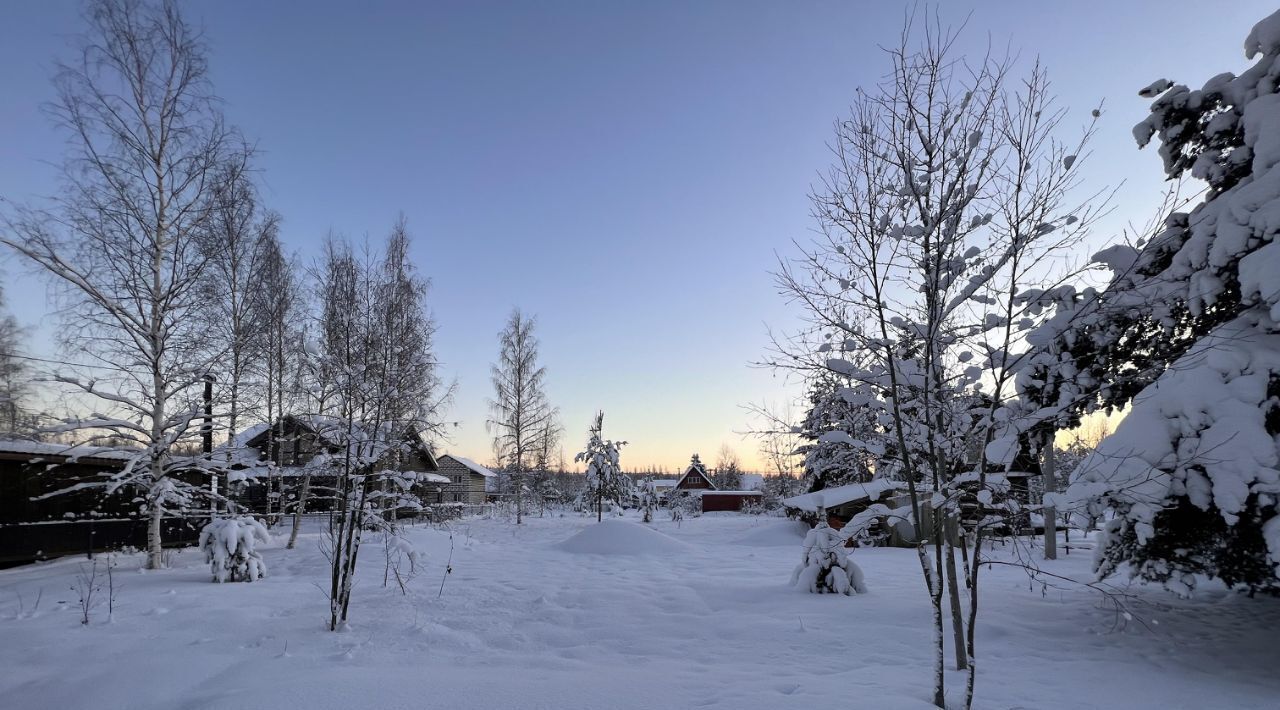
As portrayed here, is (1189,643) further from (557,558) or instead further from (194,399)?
(194,399)

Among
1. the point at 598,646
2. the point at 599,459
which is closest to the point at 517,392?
the point at 599,459

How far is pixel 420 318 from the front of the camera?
16453 millimetres

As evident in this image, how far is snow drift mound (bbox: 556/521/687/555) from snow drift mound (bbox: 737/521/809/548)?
3891mm

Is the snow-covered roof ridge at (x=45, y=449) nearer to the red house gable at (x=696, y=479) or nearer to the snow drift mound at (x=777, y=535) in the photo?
the snow drift mound at (x=777, y=535)

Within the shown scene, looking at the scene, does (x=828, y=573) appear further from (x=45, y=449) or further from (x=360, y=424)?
(x=45, y=449)

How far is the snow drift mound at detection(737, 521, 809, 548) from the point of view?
18.7 metres

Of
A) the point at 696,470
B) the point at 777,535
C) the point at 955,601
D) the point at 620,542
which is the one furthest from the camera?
the point at 696,470

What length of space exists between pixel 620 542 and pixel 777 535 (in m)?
6.82

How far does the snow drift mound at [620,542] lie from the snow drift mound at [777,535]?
3891mm

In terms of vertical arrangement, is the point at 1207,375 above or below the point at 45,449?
above

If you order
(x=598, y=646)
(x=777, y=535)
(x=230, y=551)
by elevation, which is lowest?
(x=777, y=535)

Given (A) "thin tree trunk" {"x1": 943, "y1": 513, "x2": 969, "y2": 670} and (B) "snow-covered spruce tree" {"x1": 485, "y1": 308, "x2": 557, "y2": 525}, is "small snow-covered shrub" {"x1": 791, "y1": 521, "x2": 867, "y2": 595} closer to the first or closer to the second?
(A) "thin tree trunk" {"x1": 943, "y1": 513, "x2": 969, "y2": 670}

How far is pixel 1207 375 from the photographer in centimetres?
525

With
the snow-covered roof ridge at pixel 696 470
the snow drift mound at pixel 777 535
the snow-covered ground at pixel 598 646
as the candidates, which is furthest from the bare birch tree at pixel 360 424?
the snow-covered roof ridge at pixel 696 470
